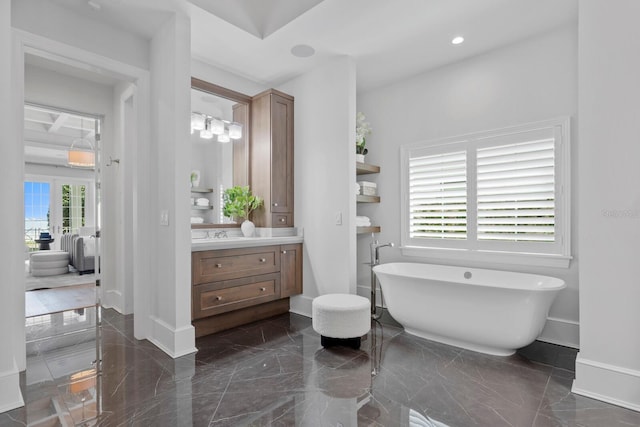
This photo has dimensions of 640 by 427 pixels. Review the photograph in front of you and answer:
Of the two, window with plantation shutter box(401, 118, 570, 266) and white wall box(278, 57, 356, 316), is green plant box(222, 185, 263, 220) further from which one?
window with plantation shutter box(401, 118, 570, 266)

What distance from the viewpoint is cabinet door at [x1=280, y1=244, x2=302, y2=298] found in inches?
144

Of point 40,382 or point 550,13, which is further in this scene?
point 550,13


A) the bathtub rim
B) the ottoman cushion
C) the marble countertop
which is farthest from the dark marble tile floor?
the marble countertop

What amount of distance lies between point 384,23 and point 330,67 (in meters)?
0.84

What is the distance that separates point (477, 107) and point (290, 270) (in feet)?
8.54

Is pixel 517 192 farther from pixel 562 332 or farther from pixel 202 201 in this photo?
pixel 202 201

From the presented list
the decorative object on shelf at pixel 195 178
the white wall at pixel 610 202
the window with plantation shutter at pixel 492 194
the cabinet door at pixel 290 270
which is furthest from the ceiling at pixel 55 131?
the white wall at pixel 610 202

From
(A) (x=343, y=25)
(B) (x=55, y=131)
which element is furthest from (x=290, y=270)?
(B) (x=55, y=131)

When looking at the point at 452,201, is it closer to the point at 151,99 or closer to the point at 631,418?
the point at 631,418

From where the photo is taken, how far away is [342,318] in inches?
107

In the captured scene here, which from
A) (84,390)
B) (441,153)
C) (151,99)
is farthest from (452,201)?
(84,390)

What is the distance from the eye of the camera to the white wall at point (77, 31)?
235 centimetres

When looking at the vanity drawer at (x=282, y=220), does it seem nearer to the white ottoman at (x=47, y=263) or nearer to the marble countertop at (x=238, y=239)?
the marble countertop at (x=238, y=239)

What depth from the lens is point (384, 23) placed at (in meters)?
2.84
